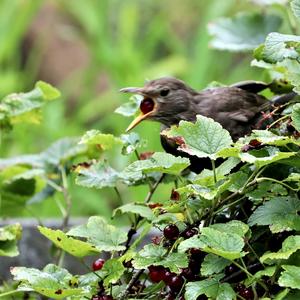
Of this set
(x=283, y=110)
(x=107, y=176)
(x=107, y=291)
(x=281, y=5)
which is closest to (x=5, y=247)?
(x=107, y=176)

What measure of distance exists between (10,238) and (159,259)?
1.34 feet

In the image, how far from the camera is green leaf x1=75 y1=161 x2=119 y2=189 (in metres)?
1.45

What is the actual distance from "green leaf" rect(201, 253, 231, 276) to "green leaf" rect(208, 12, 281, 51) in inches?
27.8

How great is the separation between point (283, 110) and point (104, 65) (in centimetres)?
256

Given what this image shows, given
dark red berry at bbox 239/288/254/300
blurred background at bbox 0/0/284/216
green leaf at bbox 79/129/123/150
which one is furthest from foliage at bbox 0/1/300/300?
blurred background at bbox 0/0/284/216


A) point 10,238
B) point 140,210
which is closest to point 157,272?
point 140,210

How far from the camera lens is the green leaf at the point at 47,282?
117cm

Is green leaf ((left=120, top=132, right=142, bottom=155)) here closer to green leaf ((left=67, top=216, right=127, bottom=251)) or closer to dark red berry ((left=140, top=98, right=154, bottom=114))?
green leaf ((left=67, top=216, right=127, bottom=251))

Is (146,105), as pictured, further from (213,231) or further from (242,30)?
(213,231)

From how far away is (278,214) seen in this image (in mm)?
1150

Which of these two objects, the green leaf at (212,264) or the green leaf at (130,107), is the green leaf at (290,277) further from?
the green leaf at (130,107)

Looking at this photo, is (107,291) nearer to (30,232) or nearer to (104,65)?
(30,232)

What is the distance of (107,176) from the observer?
1.46 m

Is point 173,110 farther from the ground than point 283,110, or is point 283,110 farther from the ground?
point 283,110
